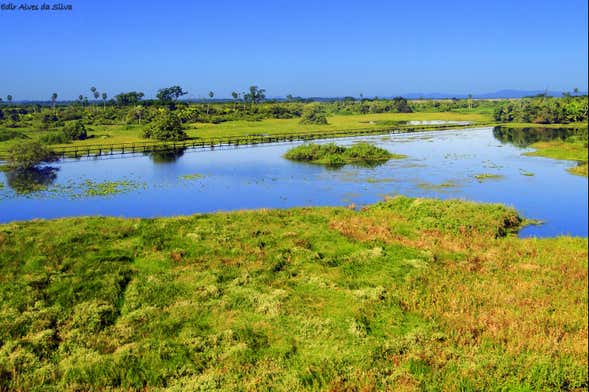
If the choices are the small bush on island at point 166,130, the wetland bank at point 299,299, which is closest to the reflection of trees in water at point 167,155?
the small bush on island at point 166,130

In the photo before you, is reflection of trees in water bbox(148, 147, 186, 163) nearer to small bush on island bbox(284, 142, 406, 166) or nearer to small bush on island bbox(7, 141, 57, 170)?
small bush on island bbox(7, 141, 57, 170)

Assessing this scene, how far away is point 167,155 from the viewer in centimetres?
8888

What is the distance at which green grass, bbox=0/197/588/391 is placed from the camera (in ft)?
43.7

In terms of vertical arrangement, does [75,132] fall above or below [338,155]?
above

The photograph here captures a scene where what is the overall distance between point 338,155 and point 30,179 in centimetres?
4858

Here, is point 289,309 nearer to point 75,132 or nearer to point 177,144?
point 177,144

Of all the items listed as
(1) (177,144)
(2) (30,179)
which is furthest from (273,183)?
(1) (177,144)

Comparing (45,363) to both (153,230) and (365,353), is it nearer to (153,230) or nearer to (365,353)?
(365,353)

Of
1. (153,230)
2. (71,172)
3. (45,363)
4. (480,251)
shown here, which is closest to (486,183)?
(480,251)

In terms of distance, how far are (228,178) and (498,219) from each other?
3954 cm

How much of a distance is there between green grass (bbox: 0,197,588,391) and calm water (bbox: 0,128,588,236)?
14489 millimetres

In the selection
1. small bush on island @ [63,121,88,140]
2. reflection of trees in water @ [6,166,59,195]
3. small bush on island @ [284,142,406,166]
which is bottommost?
reflection of trees in water @ [6,166,59,195]

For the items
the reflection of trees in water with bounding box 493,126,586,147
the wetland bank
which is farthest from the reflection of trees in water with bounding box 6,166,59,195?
the reflection of trees in water with bounding box 493,126,586,147

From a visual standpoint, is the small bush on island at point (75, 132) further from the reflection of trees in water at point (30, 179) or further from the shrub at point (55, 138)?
the reflection of trees in water at point (30, 179)
